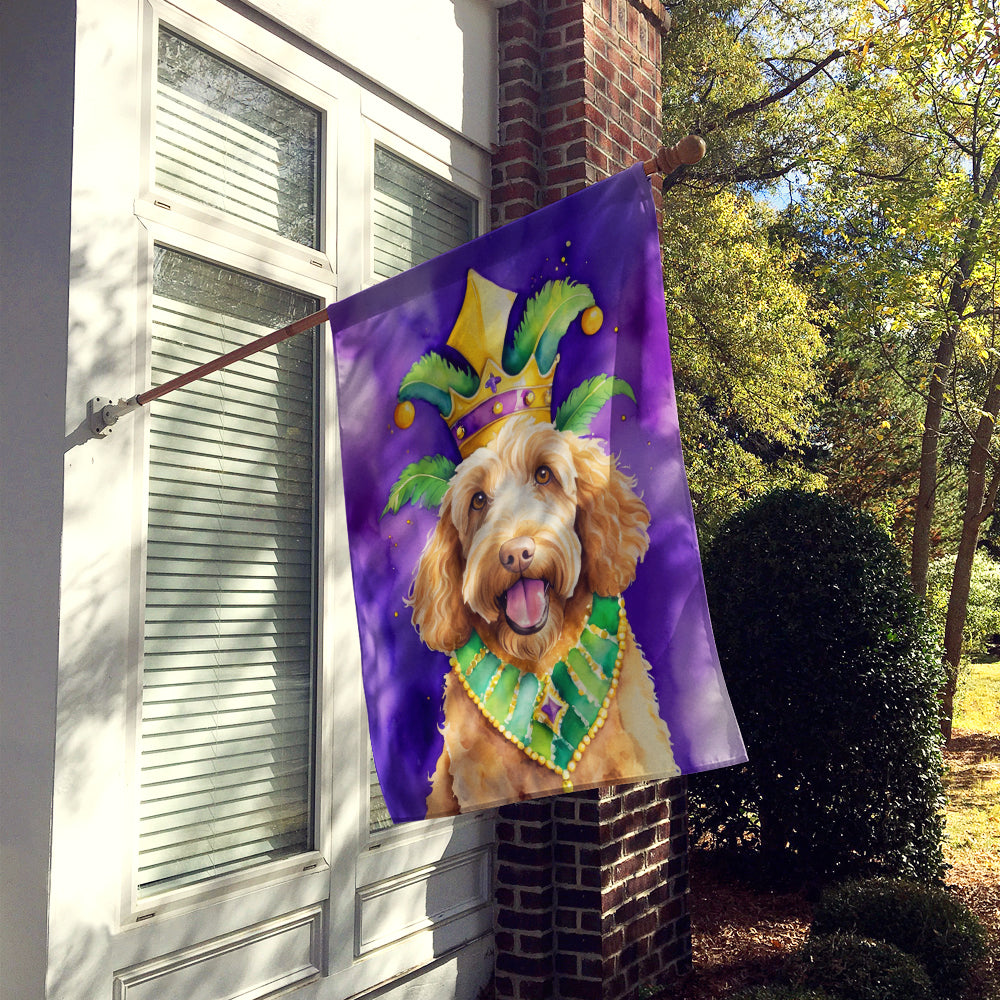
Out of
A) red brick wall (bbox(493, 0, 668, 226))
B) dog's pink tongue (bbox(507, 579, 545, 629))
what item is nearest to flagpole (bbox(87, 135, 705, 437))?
dog's pink tongue (bbox(507, 579, 545, 629))

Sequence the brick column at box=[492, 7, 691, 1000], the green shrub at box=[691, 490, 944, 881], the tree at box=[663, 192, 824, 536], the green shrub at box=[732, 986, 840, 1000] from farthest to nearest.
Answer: the tree at box=[663, 192, 824, 536] → the green shrub at box=[691, 490, 944, 881] → the brick column at box=[492, 7, 691, 1000] → the green shrub at box=[732, 986, 840, 1000]

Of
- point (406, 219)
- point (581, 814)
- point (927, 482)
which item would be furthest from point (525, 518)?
point (927, 482)

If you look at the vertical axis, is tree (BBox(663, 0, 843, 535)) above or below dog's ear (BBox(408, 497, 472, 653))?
above

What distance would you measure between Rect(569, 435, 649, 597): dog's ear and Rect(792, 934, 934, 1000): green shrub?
255 cm

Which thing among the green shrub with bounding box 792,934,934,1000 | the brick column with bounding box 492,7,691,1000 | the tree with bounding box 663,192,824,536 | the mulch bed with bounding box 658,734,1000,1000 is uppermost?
the tree with bounding box 663,192,824,536

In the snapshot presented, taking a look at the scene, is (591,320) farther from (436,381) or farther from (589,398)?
(436,381)

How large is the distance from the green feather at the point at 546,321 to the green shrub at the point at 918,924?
326cm

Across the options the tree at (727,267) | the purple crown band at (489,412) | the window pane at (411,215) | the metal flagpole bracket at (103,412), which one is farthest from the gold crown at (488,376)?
the tree at (727,267)

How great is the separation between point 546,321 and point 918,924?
3.59 meters

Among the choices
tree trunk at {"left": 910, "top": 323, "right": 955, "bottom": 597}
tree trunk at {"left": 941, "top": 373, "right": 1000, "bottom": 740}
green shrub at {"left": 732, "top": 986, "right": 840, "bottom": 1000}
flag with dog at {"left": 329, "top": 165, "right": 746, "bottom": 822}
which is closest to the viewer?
flag with dog at {"left": 329, "top": 165, "right": 746, "bottom": 822}

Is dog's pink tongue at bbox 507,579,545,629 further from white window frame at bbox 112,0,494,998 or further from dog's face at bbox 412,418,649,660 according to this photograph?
white window frame at bbox 112,0,494,998

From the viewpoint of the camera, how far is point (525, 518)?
2.58 m

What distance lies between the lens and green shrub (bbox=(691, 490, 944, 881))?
586cm

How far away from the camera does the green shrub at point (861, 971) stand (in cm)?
404
